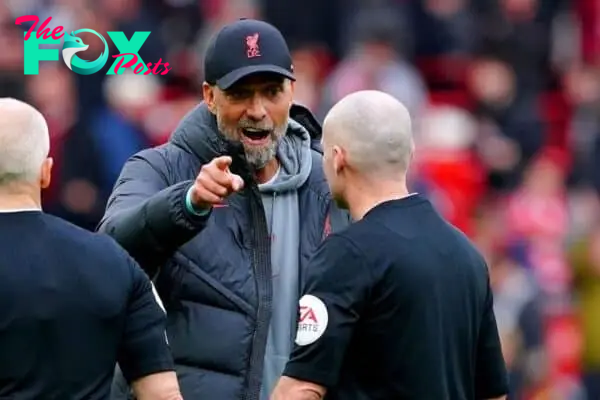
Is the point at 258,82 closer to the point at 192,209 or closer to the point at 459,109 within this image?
the point at 192,209

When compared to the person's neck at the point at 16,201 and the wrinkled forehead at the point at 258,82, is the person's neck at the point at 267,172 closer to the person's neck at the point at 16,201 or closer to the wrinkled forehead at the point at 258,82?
the wrinkled forehead at the point at 258,82

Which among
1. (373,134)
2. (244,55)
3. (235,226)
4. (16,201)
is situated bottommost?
(235,226)

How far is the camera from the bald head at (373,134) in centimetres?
553

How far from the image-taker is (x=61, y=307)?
5.23m

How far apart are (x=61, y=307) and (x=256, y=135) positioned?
114 cm

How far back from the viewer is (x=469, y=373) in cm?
Answer: 564

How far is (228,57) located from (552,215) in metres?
7.96

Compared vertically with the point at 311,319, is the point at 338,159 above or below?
above

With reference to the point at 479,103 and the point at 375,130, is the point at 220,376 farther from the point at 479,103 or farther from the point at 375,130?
the point at 479,103

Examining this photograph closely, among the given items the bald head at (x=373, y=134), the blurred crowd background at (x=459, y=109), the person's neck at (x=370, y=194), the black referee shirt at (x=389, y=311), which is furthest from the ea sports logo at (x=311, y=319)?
the blurred crowd background at (x=459, y=109)

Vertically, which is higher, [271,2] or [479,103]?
[271,2]

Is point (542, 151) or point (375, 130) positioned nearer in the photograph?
point (375, 130)

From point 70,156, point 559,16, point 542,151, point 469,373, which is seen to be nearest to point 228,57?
point 469,373

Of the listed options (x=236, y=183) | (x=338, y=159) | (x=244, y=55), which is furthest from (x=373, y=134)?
(x=244, y=55)
